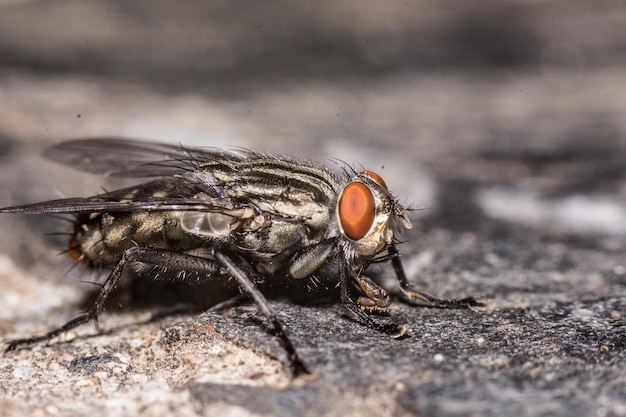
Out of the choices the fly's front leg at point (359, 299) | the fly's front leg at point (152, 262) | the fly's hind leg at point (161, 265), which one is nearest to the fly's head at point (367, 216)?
the fly's front leg at point (359, 299)

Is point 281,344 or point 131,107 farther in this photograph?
point 131,107

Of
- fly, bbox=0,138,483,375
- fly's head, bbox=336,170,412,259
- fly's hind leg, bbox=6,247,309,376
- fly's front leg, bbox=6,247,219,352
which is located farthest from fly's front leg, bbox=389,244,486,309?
fly's front leg, bbox=6,247,219,352

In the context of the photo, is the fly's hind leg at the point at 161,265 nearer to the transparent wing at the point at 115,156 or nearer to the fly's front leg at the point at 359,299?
the fly's front leg at the point at 359,299

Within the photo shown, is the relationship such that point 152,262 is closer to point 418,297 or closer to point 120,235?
point 120,235

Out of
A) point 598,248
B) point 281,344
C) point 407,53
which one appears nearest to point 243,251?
point 281,344

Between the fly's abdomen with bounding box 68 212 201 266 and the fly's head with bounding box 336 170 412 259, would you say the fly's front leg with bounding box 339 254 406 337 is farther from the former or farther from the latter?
the fly's abdomen with bounding box 68 212 201 266

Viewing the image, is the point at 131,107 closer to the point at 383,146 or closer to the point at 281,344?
the point at 383,146
